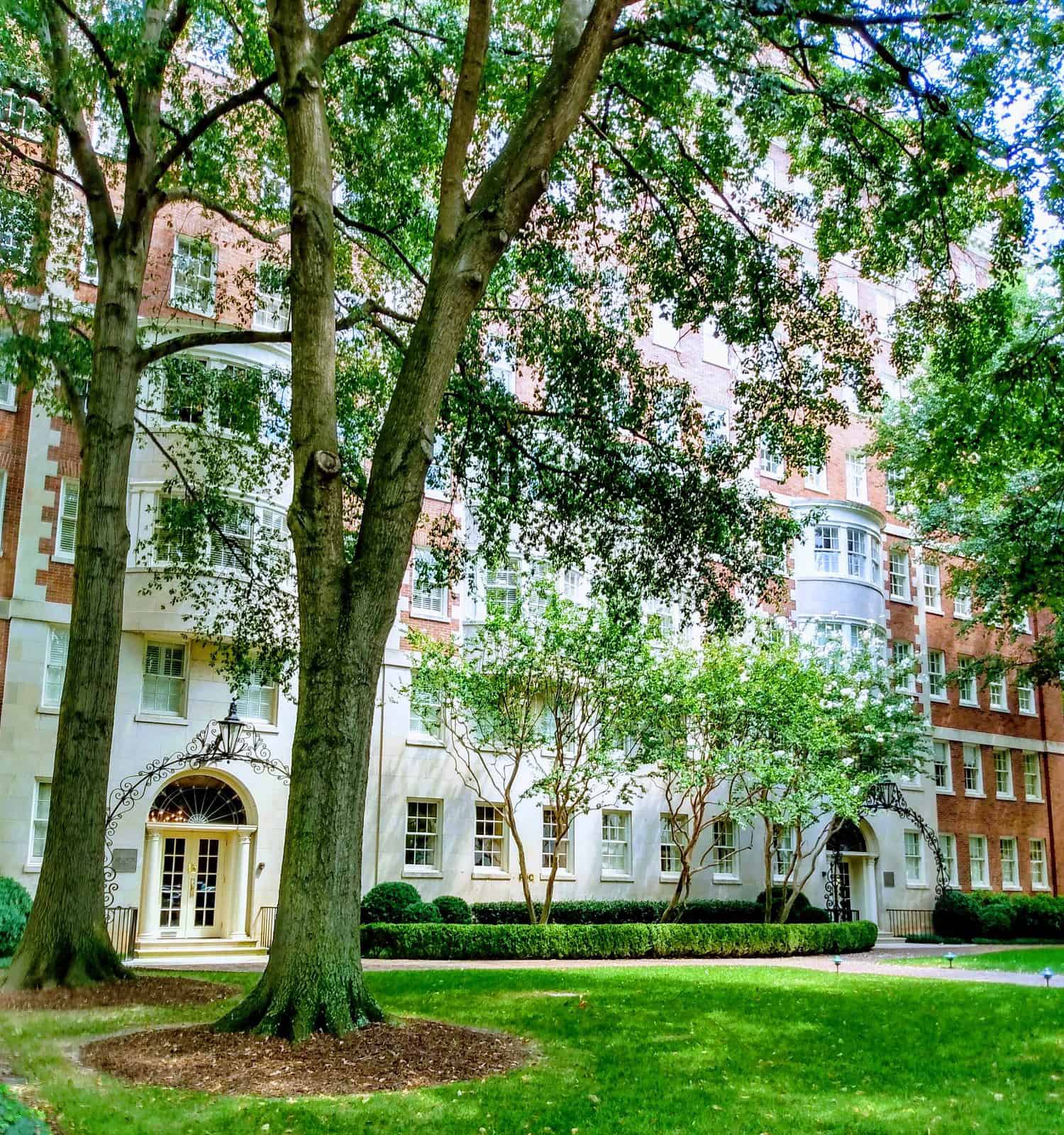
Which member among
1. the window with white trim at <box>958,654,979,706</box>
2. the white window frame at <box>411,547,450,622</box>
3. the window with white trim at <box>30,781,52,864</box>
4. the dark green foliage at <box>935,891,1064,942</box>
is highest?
the white window frame at <box>411,547,450,622</box>

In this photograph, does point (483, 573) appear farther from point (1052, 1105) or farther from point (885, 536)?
point (1052, 1105)

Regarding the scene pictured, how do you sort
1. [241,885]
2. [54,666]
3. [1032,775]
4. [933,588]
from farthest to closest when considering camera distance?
[1032,775]
[933,588]
[241,885]
[54,666]

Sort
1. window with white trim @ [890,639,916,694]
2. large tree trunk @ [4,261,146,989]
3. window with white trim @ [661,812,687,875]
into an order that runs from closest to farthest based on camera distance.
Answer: large tree trunk @ [4,261,146,989] → window with white trim @ [661,812,687,875] → window with white trim @ [890,639,916,694]

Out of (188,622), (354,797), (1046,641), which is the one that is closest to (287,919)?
(354,797)

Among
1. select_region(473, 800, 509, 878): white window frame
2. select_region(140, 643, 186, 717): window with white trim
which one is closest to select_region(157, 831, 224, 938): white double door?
select_region(140, 643, 186, 717): window with white trim

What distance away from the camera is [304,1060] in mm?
7992

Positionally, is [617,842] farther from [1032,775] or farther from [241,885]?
[1032,775]

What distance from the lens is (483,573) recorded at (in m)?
27.1

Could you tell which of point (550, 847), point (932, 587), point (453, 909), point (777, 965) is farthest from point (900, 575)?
point (453, 909)

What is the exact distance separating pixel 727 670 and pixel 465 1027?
15671 millimetres

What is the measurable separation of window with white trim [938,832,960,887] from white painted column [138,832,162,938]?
23494mm

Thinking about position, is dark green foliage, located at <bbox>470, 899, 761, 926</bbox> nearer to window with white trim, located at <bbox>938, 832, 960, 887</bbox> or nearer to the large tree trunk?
window with white trim, located at <bbox>938, 832, 960, 887</bbox>

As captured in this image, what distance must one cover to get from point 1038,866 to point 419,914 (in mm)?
24794

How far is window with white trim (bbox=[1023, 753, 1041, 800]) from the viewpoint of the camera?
3922 centimetres
